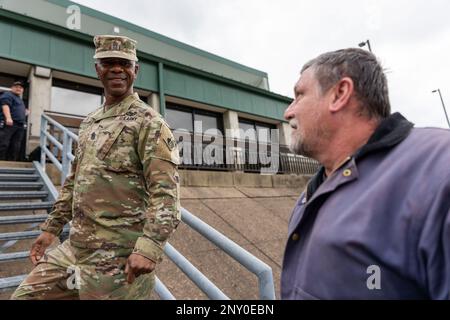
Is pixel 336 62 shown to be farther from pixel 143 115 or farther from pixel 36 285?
pixel 36 285

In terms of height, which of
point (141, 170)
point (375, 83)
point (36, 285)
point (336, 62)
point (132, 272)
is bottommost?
point (36, 285)

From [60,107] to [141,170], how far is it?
24.1 feet

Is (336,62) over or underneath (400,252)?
over

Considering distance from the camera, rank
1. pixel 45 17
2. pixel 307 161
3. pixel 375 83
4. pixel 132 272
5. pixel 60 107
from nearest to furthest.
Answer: pixel 375 83 → pixel 132 272 → pixel 60 107 → pixel 45 17 → pixel 307 161

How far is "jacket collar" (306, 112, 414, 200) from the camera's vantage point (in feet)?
2.99

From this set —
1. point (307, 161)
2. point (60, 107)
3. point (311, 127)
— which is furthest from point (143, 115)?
point (307, 161)

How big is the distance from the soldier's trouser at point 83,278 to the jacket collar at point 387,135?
1.28m

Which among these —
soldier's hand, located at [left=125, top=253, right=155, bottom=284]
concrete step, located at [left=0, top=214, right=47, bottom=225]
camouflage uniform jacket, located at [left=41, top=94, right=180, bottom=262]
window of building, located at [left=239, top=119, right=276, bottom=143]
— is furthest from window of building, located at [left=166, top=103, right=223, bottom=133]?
soldier's hand, located at [left=125, top=253, right=155, bottom=284]

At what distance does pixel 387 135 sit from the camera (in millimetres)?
942

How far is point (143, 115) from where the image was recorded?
5.69 ft

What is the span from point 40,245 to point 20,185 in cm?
235

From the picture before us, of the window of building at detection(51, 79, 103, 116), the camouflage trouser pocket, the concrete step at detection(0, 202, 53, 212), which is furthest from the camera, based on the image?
the window of building at detection(51, 79, 103, 116)

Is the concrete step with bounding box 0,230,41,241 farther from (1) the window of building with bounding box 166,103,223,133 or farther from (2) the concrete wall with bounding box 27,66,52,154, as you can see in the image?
(1) the window of building with bounding box 166,103,223,133

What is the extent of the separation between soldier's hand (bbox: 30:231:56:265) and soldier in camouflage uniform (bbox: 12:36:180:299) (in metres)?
0.01
